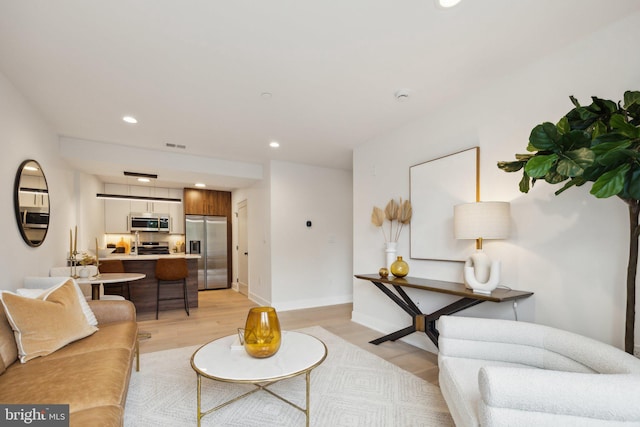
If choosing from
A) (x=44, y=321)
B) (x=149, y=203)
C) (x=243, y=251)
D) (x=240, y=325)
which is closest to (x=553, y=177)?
(x=44, y=321)

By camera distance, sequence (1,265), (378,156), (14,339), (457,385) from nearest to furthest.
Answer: (457,385), (14,339), (1,265), (378,156)

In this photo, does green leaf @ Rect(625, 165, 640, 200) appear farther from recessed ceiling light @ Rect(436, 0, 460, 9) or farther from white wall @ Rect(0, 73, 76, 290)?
white wall @ Rect(0, 73, 76, 290)

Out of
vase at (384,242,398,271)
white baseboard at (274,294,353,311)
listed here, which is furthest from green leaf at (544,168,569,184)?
white baseboard at (274,294,353,311)

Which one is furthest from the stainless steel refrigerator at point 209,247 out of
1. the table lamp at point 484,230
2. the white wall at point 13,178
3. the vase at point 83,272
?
the table lamp at point 484,230

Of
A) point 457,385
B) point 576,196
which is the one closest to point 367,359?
point 457,385

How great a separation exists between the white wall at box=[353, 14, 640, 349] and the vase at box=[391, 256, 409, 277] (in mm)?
237

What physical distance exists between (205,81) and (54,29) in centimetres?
97

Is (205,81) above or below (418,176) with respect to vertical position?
above

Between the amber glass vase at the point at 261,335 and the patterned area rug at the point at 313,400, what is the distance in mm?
480

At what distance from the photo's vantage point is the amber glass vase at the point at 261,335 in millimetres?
1879

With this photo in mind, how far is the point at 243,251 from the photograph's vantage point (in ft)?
21.7

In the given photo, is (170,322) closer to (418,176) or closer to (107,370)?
(107,370)

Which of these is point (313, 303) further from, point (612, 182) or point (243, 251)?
point (612, 182)

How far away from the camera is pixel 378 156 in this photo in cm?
400
